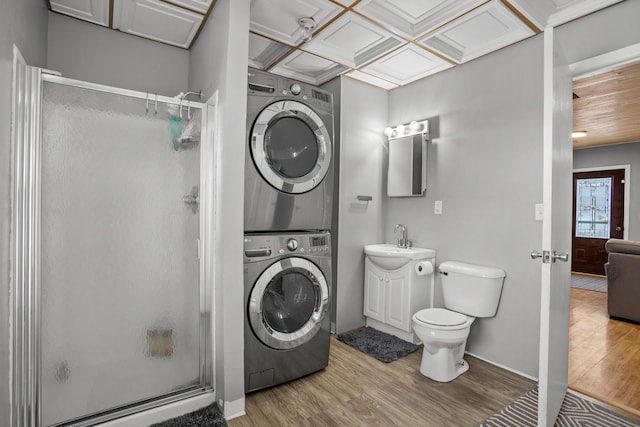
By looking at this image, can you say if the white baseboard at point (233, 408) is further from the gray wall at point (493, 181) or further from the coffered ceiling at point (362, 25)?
the coffered ceiling at point (362, 25)

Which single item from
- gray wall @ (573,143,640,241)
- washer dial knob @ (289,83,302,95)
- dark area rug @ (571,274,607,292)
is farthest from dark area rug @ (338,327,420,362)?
gray wall @ (573,143,640,241)

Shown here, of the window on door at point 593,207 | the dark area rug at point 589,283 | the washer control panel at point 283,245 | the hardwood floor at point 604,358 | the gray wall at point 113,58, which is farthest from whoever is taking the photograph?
the window on door at point 593,207

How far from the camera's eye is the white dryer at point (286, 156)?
2018 millimetres

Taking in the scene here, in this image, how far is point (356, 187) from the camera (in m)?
3.17

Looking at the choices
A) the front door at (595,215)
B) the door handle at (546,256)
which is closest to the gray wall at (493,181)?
the door handle at (546,256)

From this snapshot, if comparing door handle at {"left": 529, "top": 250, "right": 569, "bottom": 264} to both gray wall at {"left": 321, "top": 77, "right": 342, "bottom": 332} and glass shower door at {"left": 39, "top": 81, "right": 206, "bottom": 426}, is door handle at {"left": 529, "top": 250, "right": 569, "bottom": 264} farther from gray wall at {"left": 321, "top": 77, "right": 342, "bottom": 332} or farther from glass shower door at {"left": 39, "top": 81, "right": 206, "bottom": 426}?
glass shower door at {"left": 39, "top": 81, "right": 206, "bottom": 426}

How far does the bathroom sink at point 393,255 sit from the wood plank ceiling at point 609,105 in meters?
1.90

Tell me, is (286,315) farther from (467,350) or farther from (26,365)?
(467,350)

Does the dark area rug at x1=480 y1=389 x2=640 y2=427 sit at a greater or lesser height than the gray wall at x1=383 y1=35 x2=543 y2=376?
→ lesser

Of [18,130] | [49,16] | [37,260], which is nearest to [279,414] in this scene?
[37,260]

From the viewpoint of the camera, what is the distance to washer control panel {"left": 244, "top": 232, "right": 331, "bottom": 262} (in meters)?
1.99

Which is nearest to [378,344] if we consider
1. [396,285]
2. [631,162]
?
[396,285]

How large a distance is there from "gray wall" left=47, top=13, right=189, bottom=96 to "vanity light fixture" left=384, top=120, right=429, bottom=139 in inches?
75.3

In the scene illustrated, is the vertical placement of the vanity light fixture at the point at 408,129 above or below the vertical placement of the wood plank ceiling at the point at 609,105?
below
